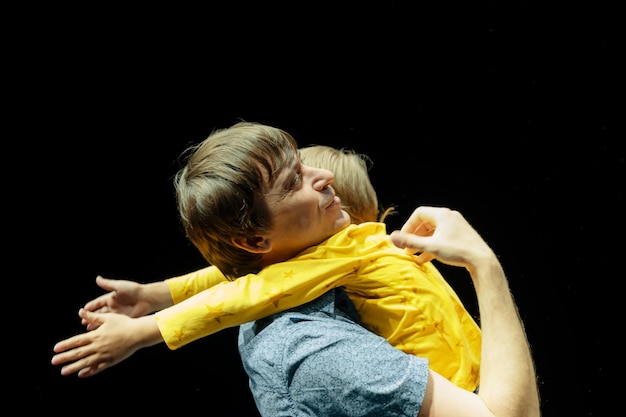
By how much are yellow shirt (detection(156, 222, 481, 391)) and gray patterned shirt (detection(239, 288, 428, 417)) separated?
65mm

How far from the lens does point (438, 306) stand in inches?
48.3

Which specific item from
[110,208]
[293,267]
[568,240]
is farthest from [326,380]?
[568,240]

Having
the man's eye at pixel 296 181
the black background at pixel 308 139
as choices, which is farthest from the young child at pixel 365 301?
the black background at pixel 308 139

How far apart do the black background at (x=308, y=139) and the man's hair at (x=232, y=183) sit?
0.78 m

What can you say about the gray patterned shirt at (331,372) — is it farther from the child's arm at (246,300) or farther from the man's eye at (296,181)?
the man's eye at (296,181)

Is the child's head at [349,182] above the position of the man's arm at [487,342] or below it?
above

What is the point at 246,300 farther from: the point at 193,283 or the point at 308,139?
the point at 308,139

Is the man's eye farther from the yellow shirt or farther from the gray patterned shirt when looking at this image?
the gray patterned shirt

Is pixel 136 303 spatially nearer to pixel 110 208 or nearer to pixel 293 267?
pixel 293 267

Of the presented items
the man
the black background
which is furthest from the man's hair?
the black background

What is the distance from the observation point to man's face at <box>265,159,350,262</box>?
1.24 meters

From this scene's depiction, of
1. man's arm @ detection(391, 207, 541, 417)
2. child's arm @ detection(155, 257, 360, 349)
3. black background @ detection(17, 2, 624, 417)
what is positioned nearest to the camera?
man's arm @ detection(391, 207, 541, 417)

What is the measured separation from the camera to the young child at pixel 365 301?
1.17 m

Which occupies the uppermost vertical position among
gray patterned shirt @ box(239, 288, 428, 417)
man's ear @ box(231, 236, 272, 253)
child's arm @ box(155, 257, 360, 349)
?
man's ear @ box(231, 236, 272, 253)
